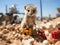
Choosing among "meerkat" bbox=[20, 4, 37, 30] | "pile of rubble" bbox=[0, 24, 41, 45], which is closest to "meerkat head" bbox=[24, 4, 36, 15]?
"meerkat" bbox=[20, 4, 37, 30]

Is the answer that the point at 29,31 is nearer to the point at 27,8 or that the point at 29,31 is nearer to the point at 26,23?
the point at 26,23

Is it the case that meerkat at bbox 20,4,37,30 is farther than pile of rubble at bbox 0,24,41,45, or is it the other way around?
meerkat at bbox 20,4,37,30

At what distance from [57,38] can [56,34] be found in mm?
74

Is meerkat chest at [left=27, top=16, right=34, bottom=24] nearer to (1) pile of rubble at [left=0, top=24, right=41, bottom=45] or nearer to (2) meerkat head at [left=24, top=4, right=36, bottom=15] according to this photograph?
(2) meerkat head at [left=24, top=4, right=36, bottom=15]

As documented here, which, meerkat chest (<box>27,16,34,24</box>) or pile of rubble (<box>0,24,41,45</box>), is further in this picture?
meerkat chest (<box>27,16,34,24</box>)

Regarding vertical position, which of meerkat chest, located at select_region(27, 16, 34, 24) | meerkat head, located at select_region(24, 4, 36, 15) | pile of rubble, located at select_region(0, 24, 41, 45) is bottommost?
pile of rubble, located at select_region(0, 24, 41, 45)

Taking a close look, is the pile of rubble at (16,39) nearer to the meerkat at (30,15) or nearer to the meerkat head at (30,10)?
the meerkat at (30,15)

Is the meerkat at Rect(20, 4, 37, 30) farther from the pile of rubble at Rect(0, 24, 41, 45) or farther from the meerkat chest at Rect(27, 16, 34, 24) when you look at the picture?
the pile of rubble at Rect(0, 24, 41, 45)

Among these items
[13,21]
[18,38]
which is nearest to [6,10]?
[13,21]

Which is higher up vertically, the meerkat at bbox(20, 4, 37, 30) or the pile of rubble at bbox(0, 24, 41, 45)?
the meerkat at bbox(20, 4, 37, 30)

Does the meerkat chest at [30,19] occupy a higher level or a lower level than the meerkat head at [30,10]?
lower

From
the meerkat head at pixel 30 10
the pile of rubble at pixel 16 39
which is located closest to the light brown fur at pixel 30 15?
the meerkat head at pixel 30 10

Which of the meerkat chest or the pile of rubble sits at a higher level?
the meerkat chest

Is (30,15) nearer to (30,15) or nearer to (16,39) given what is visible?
(30,15)
